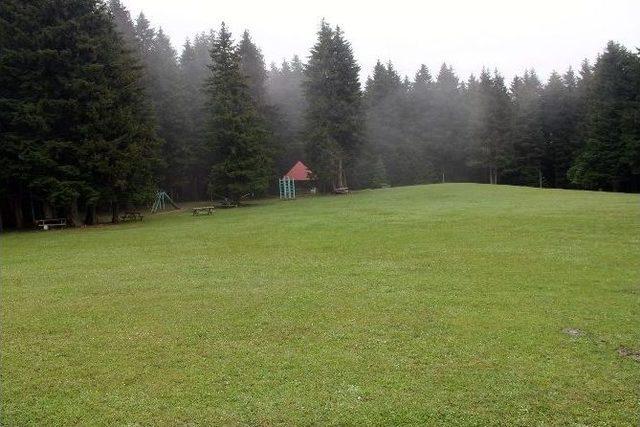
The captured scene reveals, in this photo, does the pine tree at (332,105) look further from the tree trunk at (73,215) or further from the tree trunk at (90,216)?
the tree trunk at (73,215)

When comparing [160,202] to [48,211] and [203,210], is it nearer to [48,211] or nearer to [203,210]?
[203,210]

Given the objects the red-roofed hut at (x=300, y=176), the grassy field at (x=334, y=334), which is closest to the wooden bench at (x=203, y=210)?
the grassy field at (x=334, y=334)

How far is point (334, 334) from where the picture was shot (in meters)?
8.12

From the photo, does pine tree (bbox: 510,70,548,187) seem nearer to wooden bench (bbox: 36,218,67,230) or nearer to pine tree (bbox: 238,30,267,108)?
pine tree (bbox: 238,30,267,108)

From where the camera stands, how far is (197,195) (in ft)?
200

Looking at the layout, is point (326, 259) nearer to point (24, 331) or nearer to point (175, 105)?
point (24, 331)

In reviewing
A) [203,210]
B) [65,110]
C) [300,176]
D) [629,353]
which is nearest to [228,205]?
[203,210]

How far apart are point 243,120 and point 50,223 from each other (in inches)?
691

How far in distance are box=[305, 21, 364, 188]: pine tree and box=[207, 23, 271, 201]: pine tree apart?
7005mm

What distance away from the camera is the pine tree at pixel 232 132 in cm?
4106

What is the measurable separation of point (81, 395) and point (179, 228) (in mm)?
20065

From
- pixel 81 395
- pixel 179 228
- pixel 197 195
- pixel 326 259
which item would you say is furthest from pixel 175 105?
pixel 81 395

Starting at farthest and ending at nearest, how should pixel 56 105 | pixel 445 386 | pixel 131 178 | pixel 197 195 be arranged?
1. pixel 197 195
2. pixel 131 178
3. pixel 56 105
4. pixel 445 386

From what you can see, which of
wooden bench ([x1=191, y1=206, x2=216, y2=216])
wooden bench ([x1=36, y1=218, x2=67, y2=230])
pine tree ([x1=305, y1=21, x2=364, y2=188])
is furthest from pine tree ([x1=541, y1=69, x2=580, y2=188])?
wooden bench ([x1=36, y1=218, x2=67, y2=230])
